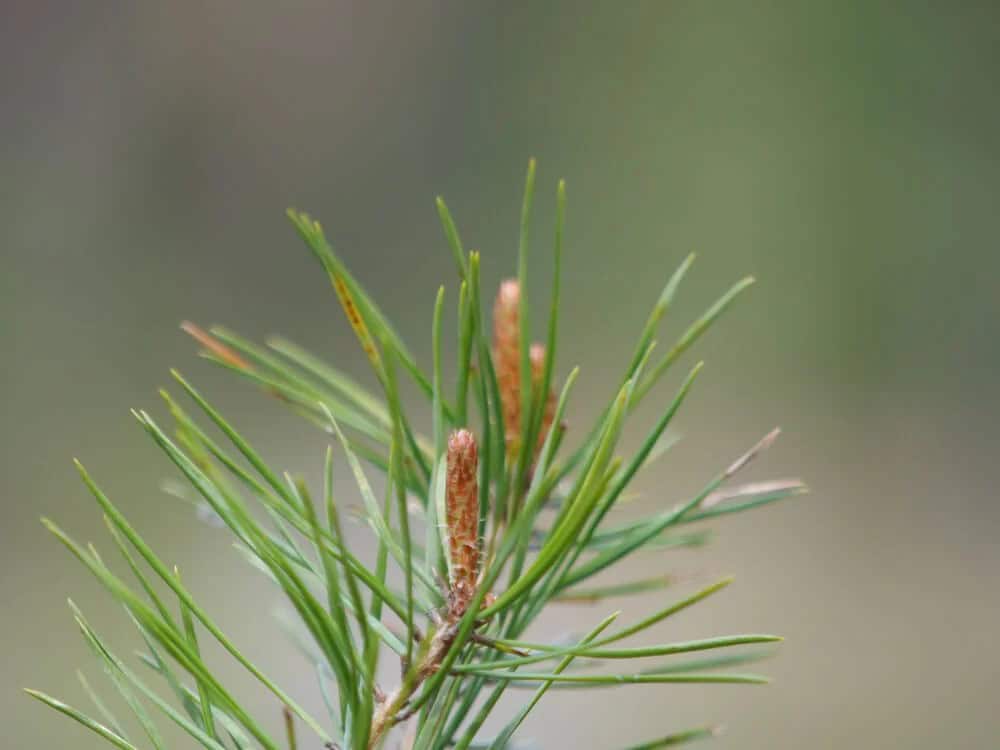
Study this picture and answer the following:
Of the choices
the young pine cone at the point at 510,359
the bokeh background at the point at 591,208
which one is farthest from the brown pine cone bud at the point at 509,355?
the bokeh background at the point at 591,208

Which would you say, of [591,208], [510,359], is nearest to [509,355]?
[510,359]

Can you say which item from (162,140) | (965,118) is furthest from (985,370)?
(162,140)

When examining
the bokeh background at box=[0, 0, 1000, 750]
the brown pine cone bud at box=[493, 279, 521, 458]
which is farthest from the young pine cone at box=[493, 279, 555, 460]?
the bokeh background at box=[0, 0, 1000, 750]

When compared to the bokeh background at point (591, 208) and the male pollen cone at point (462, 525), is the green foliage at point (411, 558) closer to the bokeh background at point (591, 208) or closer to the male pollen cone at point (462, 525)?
the male pollen cone at point (462, 525)

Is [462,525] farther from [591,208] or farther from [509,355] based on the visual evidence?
[591,208]

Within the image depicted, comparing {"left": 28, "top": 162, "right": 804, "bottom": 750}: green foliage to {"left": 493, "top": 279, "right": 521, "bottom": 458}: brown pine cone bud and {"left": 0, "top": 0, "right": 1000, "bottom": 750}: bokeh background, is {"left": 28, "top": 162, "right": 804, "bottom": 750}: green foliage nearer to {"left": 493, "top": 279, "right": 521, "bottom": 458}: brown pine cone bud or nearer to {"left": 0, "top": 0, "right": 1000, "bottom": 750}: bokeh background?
{"left": 493, "top": 279, "right": 521, "bottom": 458}: brown pine cone bud

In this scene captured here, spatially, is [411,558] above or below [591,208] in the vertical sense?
below
